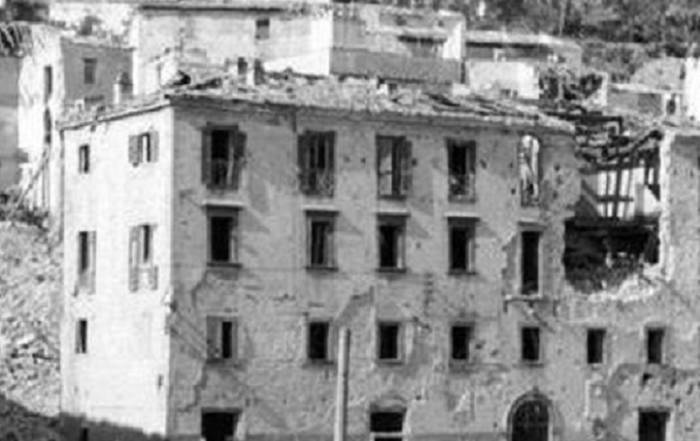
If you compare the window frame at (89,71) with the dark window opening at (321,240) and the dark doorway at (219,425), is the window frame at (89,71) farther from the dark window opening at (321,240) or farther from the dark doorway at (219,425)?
the dark doorway at (219,425)

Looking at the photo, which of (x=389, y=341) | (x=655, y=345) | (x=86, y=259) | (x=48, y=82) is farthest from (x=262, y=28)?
(x=389, y=341)

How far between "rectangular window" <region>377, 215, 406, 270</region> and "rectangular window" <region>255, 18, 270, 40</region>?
24860 millimetres

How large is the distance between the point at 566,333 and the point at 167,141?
12558mm

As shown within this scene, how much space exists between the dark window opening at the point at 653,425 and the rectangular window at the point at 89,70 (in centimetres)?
2418

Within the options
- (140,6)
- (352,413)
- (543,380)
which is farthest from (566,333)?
(140,6)

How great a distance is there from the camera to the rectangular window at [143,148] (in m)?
50.1

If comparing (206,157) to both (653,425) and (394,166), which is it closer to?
(394,166)

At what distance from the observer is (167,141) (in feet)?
162

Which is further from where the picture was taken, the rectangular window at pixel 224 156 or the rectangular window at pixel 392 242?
the rectangular window at pixel 392 242

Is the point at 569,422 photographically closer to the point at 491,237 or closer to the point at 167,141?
the point at 491,237

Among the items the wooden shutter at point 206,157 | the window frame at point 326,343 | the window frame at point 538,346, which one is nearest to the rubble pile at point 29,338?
the window frame at point 326,343

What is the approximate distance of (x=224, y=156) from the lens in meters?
49.9

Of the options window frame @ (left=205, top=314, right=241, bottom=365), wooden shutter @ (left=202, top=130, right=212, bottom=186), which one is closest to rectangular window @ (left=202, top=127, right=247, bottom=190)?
wooden shutter @ (left=202, top=130, right=212, bottom=186)

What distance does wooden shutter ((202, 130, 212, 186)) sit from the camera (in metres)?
49.4
